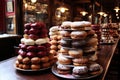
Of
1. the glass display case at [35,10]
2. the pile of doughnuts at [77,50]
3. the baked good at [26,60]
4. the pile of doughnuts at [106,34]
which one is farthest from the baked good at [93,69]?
the glass display case at [35,10]

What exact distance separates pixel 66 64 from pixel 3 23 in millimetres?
4403

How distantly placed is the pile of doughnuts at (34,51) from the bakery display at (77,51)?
0.49 feet

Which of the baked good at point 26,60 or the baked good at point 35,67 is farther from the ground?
the baked good at point 26,60

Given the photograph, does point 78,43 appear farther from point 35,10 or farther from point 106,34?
point 35,10

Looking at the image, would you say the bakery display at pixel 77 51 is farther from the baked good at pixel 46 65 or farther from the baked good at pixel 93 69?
the baked good at pixel 46 65

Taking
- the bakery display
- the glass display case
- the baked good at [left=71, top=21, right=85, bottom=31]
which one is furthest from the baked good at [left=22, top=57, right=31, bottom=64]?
the glass display case

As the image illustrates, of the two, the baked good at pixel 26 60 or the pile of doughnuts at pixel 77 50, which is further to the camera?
the baked good at pixel 26 60

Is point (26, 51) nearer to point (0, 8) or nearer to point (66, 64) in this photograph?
point (66, 64)

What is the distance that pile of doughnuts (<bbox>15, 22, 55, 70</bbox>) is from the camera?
5.52 ft

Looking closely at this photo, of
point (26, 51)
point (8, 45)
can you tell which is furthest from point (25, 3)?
point (26, 51)

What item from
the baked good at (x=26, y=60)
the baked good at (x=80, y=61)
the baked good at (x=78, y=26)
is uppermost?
the baked good at (x=78, y=26)

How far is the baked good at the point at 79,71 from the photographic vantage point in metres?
1.45

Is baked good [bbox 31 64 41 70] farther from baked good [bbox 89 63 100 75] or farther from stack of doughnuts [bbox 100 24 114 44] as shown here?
stack of doughnuts [bbox 100 24 114 44]

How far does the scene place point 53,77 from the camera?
153 centimetres
